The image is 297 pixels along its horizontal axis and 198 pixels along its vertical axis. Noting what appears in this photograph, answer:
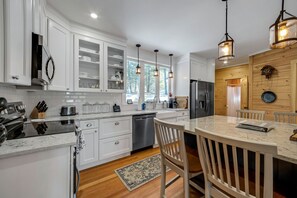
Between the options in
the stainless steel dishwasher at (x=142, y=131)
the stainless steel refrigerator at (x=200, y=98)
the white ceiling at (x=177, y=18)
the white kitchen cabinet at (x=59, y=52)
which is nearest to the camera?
the white ceiling at (x=177, y=18)

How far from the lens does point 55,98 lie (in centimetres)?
258

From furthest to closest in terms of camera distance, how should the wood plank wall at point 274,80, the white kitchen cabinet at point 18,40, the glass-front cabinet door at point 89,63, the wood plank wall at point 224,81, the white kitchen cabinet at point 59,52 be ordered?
the wood plank wall at point 224,81 → the wood plank wall at point 274,80 → the glass-front cabinet door at point 89,63 → the white kitchen cabinet at point 59,52 → the white kitchen cabinet at point 18,40

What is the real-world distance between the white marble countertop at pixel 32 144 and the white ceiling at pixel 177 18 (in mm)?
1907

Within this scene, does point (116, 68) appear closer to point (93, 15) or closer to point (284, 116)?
point (93, 15)

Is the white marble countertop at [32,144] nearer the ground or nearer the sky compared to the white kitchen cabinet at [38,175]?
nearer the sky

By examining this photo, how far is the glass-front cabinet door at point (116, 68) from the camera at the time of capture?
314 cm

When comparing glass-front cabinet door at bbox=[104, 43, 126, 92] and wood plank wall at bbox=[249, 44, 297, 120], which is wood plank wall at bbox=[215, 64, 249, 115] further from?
glass-front cabinet door at bbox=[104, 43, 126, 92]

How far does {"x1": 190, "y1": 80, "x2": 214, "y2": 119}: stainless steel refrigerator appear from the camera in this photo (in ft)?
13.5

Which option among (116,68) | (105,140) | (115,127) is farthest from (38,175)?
(116,68)

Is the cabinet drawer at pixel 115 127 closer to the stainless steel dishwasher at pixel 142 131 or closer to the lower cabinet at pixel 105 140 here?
the lower cabinet at pixel 105 140

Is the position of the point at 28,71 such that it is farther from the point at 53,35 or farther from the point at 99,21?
the point at 99,21

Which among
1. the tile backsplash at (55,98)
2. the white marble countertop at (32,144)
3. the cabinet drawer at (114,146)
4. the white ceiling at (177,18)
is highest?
the white ceiling at (177,18)

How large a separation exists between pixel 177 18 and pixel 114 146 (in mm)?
2617

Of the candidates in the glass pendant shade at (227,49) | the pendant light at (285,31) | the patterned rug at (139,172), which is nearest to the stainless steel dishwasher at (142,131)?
the patterned rug at (139,172)
